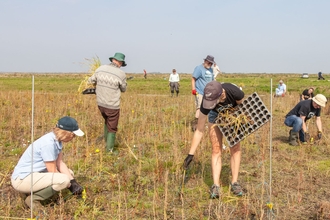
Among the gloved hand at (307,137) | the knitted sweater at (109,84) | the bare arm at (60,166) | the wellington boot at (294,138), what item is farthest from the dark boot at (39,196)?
the gloved hand at (307,137)

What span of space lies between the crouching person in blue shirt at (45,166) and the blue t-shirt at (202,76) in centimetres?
395

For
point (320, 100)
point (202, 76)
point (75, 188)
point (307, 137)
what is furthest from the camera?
point (202, 76)

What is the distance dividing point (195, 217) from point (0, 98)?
10544mm

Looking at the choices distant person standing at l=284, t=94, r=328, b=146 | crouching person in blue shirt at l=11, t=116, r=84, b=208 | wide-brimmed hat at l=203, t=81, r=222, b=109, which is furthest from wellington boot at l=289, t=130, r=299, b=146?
crouching person in blue shirt at l=11, t=116, r=84, b=208

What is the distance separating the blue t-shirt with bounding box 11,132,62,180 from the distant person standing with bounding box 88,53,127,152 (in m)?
2.12

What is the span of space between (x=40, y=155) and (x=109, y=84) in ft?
7.46

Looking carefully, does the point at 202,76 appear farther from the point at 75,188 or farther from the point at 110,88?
the point at 75,188

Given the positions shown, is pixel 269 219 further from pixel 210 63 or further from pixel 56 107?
pixel 56 107

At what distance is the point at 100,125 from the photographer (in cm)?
782

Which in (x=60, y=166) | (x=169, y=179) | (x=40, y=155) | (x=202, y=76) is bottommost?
(x=169, y=179)

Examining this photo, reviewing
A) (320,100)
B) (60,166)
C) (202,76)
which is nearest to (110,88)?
(60,166)

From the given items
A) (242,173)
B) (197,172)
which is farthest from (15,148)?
(242,173)

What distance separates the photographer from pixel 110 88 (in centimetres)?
584

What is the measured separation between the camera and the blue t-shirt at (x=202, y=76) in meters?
7.29
